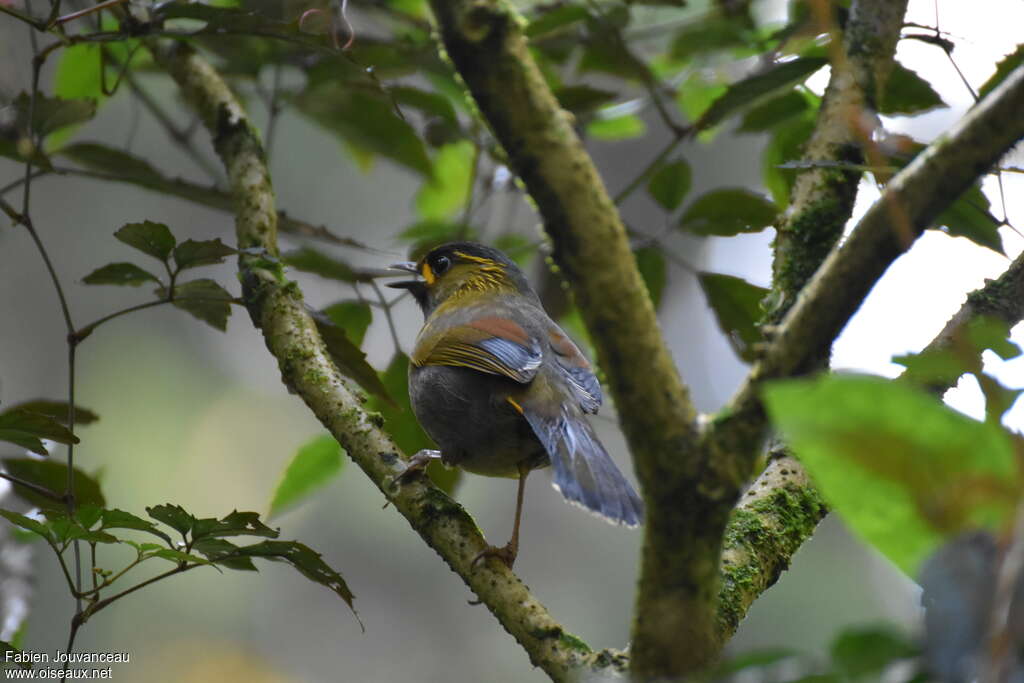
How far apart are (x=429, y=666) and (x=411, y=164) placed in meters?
8.59

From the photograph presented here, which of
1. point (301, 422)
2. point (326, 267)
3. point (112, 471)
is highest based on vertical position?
point (301, 422)

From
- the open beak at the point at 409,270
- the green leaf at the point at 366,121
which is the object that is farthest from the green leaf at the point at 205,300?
the open beak at the point at 409,270

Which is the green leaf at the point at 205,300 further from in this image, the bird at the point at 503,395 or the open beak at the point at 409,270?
the open beak at the point at 409,270

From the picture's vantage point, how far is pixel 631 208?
1184 centimetres

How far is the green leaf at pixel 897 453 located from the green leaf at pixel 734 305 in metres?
2.20

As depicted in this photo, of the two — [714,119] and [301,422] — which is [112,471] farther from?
[714,119]

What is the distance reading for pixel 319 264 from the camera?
290 cm

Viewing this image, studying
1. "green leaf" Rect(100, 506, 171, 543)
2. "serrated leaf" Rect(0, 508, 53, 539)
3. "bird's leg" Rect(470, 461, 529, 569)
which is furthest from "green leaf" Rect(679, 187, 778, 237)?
"serrated leaf" Rect(0, 508, 53, 539)

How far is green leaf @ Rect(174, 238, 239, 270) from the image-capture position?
2.33 metres

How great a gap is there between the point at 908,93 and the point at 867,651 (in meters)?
2.31

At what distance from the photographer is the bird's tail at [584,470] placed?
7.93ft

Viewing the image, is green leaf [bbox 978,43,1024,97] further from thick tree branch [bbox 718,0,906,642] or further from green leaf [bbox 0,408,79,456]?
green leaf [bbox 0,408,79,456]

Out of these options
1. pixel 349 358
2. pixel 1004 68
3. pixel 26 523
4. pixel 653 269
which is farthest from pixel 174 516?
pixel 1004 68

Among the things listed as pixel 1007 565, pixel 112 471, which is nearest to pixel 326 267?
pixel 1007 565
